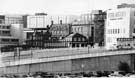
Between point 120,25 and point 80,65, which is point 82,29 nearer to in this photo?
point 120,25

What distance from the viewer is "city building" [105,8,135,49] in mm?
62688

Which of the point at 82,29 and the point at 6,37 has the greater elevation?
the point at 82,29

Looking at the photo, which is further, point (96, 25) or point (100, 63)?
point (96, 25)

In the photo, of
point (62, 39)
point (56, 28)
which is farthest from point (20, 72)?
point (56, 28)

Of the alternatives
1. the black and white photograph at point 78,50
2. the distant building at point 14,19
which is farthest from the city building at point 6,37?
the distant building at point 14,19

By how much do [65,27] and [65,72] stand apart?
33600mm

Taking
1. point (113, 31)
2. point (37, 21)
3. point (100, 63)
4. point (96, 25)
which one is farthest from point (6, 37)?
point (37, 21)

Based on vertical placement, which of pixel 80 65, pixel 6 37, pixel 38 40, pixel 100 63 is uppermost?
pixel 6 37

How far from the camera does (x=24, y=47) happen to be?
7225cm

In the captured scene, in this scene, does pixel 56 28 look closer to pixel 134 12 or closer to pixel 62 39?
pixel 62 39

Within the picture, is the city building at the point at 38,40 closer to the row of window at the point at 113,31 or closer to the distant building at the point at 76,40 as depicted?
the distant building at the point at 76,40

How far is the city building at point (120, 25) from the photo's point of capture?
206ft

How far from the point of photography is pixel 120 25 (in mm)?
63781

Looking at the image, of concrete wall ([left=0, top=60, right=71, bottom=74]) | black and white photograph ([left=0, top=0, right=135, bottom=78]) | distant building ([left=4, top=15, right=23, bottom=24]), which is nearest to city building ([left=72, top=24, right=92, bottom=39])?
black and white photograph ([left=0, top=0, right=135, bottom=78])
